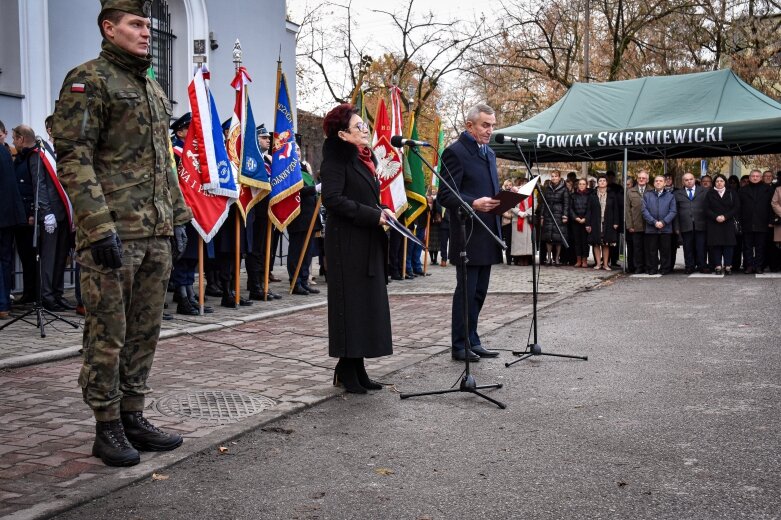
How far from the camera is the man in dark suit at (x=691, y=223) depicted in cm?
1761

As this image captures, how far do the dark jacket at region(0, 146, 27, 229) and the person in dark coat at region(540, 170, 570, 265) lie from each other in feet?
39.6

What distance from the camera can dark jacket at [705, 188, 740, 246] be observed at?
56.6 feet

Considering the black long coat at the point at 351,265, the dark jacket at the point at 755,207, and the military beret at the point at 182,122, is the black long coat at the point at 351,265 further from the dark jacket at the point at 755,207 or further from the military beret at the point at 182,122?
the dark jacket at the point at 755,207

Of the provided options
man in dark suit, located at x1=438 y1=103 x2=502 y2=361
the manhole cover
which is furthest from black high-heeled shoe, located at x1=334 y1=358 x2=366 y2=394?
man in dark suit, located at x1=438 y1=103 x2=502 y2=361

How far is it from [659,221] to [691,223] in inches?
28.2

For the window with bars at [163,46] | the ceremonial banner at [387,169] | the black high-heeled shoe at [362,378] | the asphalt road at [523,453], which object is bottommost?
the asphalt road at [523,453]

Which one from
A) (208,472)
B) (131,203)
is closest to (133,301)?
(131,203)

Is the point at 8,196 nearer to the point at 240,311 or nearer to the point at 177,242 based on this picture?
the point at 240,311

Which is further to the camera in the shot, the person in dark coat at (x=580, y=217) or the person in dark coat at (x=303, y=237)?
the person in dark coat at (x=580, y=217)

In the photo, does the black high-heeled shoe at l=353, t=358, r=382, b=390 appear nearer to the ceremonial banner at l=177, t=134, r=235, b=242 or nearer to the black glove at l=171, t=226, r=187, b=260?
the black glove at l=171, t=226, r=187, b=260

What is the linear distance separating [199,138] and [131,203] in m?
5.83

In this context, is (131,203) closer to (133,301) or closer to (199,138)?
(133,301)

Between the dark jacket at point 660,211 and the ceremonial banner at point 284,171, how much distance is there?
29.3ft

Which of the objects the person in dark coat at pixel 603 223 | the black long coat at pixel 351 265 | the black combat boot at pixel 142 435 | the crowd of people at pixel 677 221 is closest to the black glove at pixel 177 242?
Answer: the black combat boot at pixel 142 435
